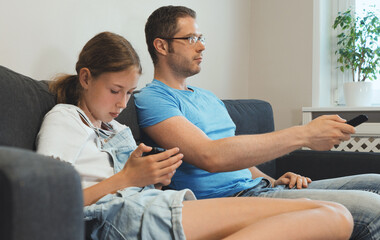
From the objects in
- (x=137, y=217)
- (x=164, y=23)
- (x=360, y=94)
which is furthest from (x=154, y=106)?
(x=360, y=94)

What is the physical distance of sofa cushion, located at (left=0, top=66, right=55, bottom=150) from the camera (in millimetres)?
958

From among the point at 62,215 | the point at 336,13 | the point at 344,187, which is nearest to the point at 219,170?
the point at 344,187

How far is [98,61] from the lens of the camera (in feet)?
4.06

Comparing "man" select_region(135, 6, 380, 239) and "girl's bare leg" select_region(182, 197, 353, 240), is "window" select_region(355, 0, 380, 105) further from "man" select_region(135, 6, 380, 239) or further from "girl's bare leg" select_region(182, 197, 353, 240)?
"girl's bare leg" select_region(182, 197, 353, 240)

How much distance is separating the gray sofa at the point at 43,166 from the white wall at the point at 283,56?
33.7 inches

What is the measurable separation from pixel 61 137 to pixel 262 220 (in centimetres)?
50

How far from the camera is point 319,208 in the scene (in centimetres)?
102

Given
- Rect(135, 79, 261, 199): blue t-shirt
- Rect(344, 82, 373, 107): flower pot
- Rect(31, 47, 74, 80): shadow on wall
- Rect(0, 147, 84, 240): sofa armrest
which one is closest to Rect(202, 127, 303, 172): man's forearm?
Rect(135, 79, 261, 199): blue t-shirt

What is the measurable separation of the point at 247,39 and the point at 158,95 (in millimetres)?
1931

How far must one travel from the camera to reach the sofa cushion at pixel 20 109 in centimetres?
96

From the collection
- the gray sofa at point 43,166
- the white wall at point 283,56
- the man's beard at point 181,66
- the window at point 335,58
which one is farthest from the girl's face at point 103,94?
the window at point 335,58

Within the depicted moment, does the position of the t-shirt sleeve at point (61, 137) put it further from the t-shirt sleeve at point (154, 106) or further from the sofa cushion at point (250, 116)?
the sofa cushion at point (250, 116)

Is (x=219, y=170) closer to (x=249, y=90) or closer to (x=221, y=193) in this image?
(x=221, y=193)

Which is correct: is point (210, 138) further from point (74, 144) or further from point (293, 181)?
point (74, 144)
